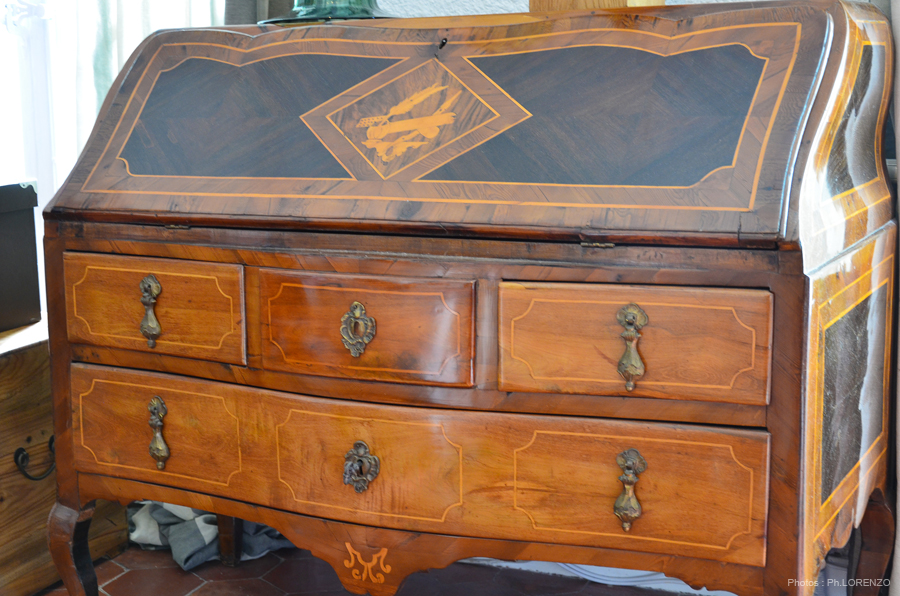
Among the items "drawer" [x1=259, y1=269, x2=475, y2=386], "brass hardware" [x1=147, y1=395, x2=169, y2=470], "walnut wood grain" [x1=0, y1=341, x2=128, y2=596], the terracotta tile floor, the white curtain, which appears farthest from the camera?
the white curtain

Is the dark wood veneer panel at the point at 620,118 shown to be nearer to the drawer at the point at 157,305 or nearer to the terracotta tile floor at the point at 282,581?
the drawer at the point at 157,305

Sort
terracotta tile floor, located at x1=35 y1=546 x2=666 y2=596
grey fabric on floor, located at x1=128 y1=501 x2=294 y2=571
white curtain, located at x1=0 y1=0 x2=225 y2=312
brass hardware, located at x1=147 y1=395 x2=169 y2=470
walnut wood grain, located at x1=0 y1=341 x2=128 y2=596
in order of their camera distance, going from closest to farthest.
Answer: brass hardware, located at x1=147 y1=395 x2=169 y2=470, walnut wood grain, located at x1=0 y1=341 x2=128 y2=596, terracotta tile floor, located at x1=35 y1=546 x2=666 y2=596, grey fabric on floor, located at x1=128 y1=501 x2=294 y2=571, white curtain, located at x1=0 y1=0 x2=225 y2=312

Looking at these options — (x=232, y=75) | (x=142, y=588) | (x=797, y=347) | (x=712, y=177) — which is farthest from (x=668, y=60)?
(x=142, y=588)

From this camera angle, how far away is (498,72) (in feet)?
4.66

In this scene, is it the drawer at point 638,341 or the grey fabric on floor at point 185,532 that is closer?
the drawer at point 638,341

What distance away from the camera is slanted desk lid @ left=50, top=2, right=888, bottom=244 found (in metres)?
1.20

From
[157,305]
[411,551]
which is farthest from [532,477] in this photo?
[157,305]

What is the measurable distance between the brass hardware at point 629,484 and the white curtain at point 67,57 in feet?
6.61

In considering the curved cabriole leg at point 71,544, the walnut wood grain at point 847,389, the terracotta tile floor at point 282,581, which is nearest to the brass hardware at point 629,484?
the walnut wood grain at point 847,389

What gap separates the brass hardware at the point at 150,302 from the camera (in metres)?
1.46

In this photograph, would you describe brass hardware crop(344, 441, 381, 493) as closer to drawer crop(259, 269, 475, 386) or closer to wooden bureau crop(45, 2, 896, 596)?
wooden bureau crop(45, 2, 896, 596)

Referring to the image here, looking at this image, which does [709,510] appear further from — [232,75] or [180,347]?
[232,75]

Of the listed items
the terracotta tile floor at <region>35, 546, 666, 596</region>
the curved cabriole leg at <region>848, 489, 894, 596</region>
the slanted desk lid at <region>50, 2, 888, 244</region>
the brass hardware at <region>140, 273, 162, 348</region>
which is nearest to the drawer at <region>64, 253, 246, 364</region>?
the brass hardware at <region>140, 273, 162, 348</region>

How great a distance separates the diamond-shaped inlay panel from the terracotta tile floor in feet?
4.21
